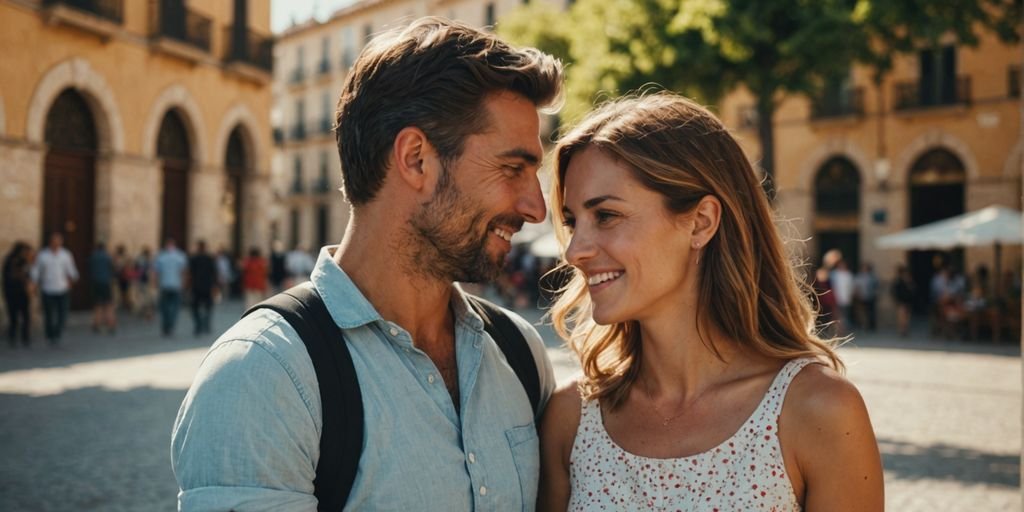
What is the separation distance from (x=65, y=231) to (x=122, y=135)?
2514 millimetres

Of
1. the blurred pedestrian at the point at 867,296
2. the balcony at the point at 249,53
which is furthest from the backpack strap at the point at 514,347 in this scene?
the balcony at the point at 249,53

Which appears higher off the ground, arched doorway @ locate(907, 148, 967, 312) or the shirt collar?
arched doorway @ locate(907, 148, 967, 312)

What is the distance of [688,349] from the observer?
2570 mm

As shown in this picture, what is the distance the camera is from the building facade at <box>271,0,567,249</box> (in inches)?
1938

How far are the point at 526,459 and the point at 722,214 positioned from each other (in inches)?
35.7

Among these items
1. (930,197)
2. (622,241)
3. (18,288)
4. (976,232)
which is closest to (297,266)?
(18,288)

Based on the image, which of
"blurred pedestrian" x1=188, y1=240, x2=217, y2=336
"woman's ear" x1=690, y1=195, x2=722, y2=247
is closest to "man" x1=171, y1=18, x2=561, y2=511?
"woman's ear" x1=690, y1=195, x2=722, y2=247

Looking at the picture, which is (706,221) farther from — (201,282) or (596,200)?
(201,282)

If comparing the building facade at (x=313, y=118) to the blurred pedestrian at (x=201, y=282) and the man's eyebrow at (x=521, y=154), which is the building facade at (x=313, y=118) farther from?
the man's eyebrow at (x=521, y=154)

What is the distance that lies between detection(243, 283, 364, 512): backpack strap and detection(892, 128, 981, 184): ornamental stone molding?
2684cm

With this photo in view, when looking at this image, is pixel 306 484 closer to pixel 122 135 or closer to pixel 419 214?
pixel 419 214

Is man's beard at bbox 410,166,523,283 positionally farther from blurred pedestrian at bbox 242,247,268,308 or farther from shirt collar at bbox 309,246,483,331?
blurred pedestrian at bbox 242,247,268,308

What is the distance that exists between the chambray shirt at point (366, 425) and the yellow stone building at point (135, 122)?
55.2 ft

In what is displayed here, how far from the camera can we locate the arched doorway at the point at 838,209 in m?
27.2
